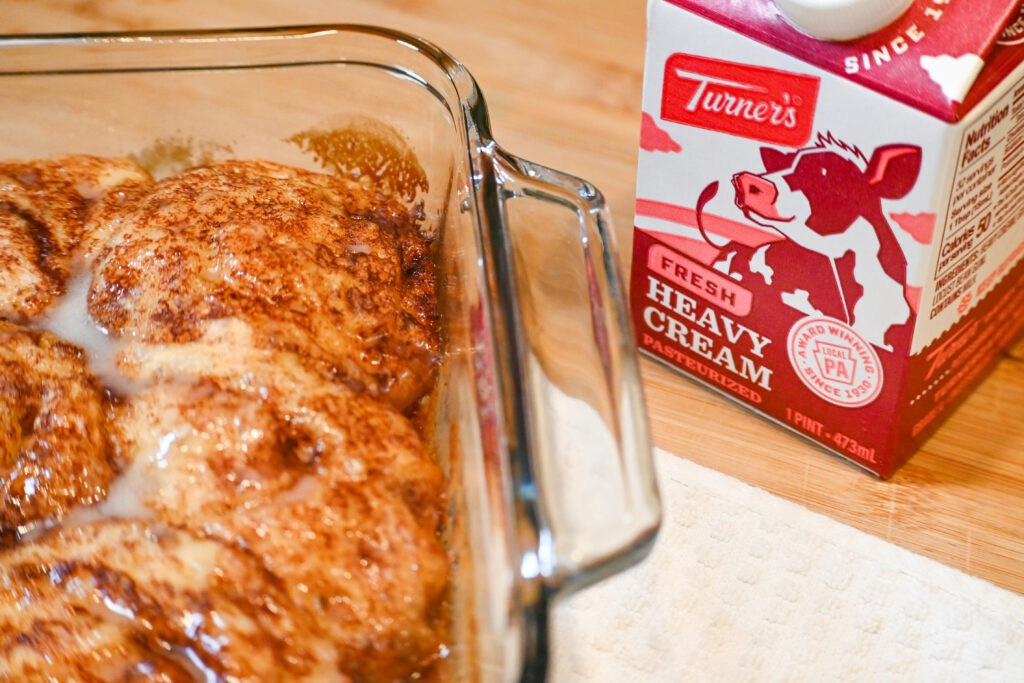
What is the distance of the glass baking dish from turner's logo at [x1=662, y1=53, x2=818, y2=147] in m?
0.15

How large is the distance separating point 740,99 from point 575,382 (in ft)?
0.88

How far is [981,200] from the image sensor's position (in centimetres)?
78

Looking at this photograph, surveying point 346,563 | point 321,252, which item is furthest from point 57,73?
point 346,563

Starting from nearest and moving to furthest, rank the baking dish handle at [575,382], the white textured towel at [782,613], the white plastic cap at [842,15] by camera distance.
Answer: the baking dish handle at [575,382], the white plastic cap at [842,15], the white textured towel at [782,613]

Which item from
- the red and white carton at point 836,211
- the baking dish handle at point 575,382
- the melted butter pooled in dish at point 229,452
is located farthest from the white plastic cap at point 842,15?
the melted butter pooled in dish at point 229,452

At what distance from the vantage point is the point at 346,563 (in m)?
0.66

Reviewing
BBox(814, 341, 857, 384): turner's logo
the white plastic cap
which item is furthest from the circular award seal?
the white plastic cap

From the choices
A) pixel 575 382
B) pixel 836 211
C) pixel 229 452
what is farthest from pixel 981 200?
pixel 229 452

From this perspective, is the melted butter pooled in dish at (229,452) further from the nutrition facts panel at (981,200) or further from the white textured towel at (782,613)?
the nutrition facts panel at (981,200)

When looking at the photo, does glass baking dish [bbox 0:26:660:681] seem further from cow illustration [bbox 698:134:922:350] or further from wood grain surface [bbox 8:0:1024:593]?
wood grain surface [bbox 8:0:1024:593]

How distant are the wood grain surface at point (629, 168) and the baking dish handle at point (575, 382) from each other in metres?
0.29

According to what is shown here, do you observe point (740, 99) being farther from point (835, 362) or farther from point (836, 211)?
point (835, 362)

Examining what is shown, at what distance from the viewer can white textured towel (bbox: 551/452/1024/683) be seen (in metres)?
0.80

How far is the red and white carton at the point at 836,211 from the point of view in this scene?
2.33 ft
